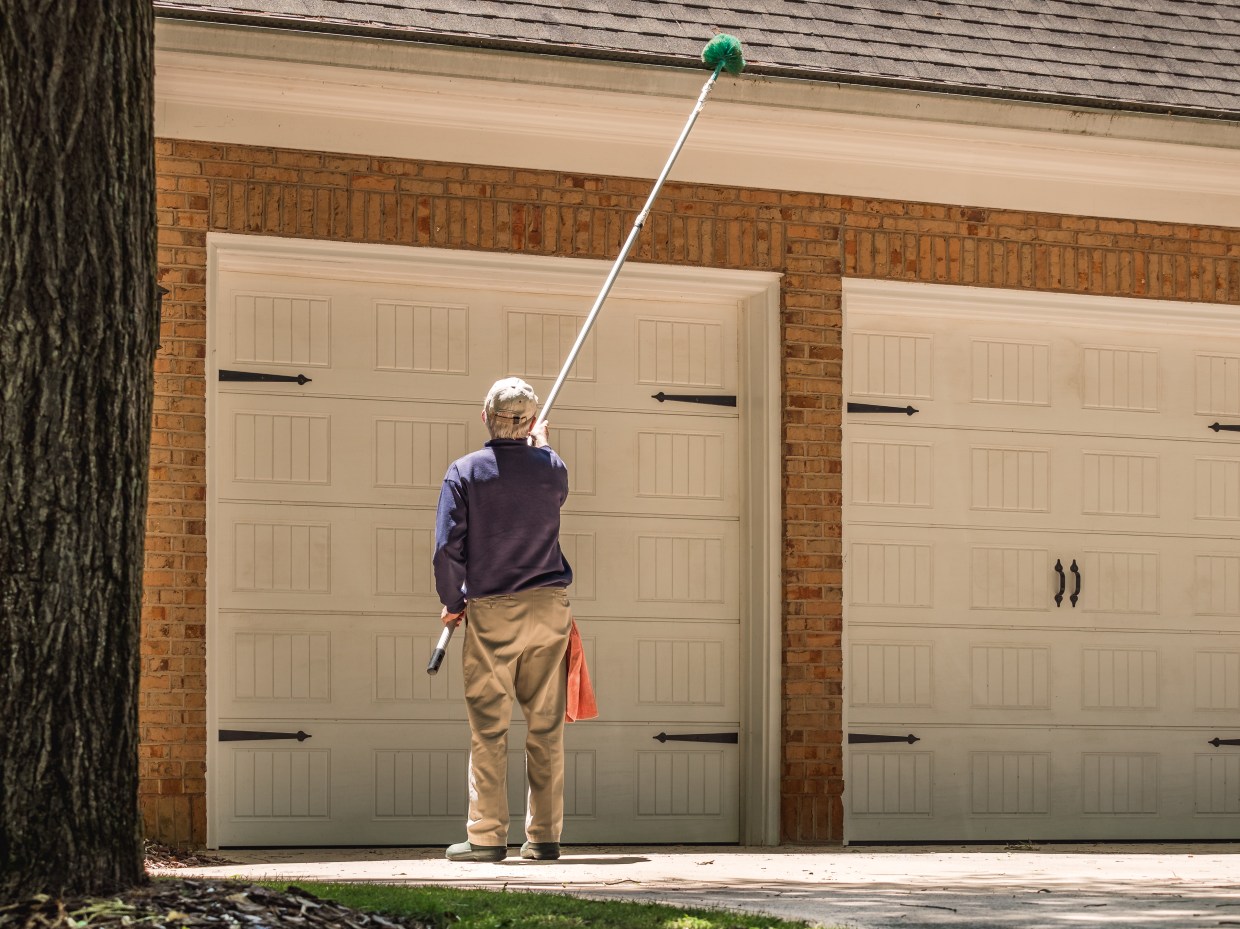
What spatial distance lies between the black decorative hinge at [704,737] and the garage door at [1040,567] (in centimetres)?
58

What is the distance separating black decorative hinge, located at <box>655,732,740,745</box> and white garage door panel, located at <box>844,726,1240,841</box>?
23.3 inches

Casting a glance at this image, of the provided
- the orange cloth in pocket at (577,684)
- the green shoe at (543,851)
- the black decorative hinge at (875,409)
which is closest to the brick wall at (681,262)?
the black decorative hinge at (875,409)

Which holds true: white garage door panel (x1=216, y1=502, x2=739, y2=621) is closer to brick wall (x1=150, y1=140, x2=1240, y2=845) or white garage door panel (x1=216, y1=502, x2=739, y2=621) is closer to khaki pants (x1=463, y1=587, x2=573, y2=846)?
brick wall (x1=150, y1=140, x2=1240, y2=845)

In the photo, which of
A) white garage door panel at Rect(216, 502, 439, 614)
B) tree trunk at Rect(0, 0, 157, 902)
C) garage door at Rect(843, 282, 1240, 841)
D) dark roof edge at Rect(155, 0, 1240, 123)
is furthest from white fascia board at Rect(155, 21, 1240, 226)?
tree trunk at Rect(0, 0, 157, 902)

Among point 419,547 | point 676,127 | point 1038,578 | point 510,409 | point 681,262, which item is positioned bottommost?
point 1038,578

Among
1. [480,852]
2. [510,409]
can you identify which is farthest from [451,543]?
[480,852]

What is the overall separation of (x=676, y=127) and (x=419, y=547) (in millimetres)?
2296

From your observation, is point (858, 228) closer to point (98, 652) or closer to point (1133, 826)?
point (1133, 826)

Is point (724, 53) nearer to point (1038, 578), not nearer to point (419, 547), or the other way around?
point (419, 547)

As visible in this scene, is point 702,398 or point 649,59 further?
point 702,398

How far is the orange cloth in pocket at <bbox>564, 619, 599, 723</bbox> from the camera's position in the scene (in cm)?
739

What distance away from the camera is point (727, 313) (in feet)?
30.2

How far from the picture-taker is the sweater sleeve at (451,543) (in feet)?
23.8

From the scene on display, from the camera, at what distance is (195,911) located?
189 inches
